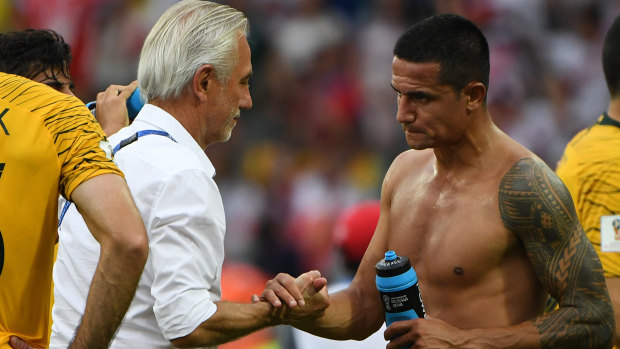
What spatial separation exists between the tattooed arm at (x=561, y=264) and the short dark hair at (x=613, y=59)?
3.42 feet

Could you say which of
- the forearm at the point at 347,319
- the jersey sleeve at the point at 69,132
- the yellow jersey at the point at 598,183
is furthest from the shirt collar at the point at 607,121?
the jersey sleeve at the point at 69,132

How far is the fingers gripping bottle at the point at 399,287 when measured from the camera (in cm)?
286

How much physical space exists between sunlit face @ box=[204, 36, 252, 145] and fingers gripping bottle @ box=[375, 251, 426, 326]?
77cm

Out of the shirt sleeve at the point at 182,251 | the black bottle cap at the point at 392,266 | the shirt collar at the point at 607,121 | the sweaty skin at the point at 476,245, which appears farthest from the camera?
the shirt collar at the point at 607,121

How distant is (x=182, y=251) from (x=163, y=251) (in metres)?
0.06

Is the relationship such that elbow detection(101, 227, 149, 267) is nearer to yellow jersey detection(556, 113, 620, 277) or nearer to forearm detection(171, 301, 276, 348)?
forearm detection(171, 301, 276, 348)

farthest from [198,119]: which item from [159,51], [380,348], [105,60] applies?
[105,60]

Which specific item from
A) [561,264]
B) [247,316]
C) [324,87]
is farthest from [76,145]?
[324,87]

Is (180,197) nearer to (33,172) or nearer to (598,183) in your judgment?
(33,172)

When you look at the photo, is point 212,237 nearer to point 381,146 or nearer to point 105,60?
point 381,146

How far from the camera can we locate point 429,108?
3227 mm

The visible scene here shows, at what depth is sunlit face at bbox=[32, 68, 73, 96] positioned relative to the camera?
3436 millimetres

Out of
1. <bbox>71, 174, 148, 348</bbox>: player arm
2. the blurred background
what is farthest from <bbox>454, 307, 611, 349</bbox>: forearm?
the blurred background

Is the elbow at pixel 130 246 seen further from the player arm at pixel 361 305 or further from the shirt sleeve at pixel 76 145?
the player arm at pixel 361 305
